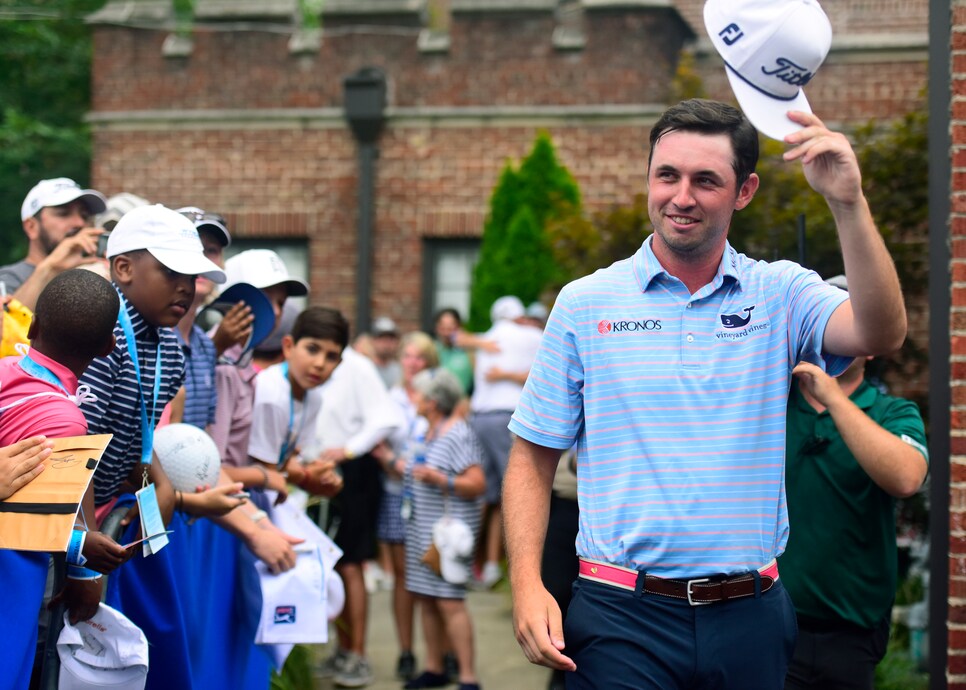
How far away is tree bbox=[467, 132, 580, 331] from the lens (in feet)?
41.4

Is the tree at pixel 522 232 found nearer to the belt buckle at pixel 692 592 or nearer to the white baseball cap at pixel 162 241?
the white baseball cap at pixel 162 241

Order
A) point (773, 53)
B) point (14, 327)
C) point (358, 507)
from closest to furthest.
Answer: point (773, 53)
point (14, 327)
point (358, 507)

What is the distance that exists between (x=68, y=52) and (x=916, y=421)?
20.0 meters

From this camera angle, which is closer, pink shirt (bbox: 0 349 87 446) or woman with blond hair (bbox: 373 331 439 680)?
pink shirt (bbox: 0 349 87 446)

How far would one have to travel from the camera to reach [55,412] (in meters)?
3.94

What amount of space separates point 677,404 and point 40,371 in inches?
75.7

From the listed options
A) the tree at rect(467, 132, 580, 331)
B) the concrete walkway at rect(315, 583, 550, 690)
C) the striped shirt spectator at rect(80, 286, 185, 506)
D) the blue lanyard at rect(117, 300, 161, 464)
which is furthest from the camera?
the tree at rect(467, 132, 580, 331)

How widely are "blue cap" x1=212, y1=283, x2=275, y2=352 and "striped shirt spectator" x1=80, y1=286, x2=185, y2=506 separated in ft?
3.74

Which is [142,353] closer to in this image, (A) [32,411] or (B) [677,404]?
(A) [32,411]

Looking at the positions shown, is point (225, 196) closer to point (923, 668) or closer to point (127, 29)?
point (127, 29)

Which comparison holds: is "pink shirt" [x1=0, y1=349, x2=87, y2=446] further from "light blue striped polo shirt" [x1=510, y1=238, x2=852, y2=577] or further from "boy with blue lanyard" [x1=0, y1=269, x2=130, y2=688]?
"light blue striped polo shirt" [x1=510, y1=238, x2=852, y2=577]

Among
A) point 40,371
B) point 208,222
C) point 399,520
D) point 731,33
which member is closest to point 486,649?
point 399,520

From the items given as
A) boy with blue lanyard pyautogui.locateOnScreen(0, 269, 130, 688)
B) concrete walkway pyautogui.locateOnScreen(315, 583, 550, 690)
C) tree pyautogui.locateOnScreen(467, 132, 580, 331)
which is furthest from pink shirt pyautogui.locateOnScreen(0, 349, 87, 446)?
tree pyautogui.locateOnScreen(467, 132, 580, 331)

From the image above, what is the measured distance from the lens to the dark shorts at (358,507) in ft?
28.4
